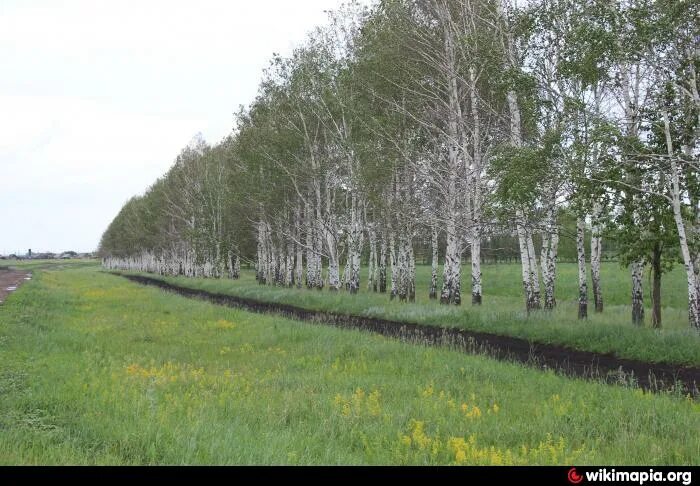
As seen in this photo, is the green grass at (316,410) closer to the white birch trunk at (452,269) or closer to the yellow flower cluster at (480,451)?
the yellow flower cluster at (480,451)

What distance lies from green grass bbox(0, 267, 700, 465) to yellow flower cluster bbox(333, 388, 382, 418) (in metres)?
0.03

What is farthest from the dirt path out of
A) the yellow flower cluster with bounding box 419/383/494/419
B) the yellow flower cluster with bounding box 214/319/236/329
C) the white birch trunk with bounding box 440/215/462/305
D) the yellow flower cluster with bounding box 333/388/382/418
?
the yellow flower cluster with bounding box 419/383/494/419

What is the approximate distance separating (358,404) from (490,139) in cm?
2053

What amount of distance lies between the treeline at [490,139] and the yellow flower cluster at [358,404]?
9.12 meters

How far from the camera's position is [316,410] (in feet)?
25.9

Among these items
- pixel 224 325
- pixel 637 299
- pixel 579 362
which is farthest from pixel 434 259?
pixel 579 362

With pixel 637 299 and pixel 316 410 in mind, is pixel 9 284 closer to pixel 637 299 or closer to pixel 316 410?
pixel 316 410

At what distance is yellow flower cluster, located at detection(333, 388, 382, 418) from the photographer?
7719mm

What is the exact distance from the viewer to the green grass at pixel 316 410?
5859 mm

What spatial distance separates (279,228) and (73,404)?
34.5m

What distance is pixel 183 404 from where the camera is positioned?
8.03 metres
